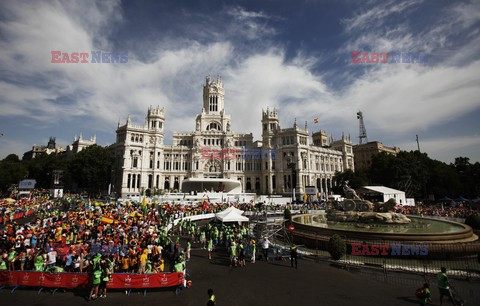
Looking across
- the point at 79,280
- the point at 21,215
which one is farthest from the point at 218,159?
the point at 79,280

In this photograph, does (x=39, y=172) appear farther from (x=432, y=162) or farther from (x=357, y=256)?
(x=432, y=162)

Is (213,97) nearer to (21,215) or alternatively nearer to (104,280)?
(21,215)

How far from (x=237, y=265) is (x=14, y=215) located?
30800 mm

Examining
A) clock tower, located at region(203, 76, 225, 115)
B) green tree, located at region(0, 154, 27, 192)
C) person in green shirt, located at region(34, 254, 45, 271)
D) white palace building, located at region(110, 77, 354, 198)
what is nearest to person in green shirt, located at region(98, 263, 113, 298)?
person in green shirt, located at region(34, 254, 45, 271)

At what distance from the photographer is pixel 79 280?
1130 centimetres

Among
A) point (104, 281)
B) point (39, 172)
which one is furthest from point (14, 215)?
point (39, 172)

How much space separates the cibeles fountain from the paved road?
165 inches

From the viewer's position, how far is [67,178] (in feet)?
249

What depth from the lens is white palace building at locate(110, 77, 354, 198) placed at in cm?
7081

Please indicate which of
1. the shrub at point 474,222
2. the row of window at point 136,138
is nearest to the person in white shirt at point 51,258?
the shrub at point 474,222

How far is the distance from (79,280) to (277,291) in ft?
29.9

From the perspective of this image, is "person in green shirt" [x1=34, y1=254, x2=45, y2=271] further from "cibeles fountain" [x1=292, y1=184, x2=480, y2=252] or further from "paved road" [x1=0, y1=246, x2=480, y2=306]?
"cibeles fountain" [x1=292, y1=184, x2=480, y2=252]

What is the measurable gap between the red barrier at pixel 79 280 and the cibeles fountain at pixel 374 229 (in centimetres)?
1062

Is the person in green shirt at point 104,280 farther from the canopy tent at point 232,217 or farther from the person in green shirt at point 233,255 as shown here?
the canopy tent at point 232,217
